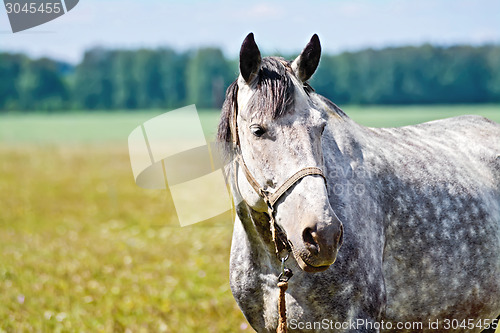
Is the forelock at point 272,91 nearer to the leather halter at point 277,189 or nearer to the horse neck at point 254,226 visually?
the leather halter at point 277,189

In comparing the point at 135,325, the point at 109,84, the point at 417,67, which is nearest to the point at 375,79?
the point at 417,67

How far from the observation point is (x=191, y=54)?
234ft

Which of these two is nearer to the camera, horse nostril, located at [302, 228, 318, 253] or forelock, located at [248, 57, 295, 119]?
horse nostril, located at [302, 228, 318, 253]

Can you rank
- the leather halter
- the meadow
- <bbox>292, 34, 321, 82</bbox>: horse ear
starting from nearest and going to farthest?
the leather halter, <bbox>292, 34, 321, 82</bbox>: horse ear, the meadow

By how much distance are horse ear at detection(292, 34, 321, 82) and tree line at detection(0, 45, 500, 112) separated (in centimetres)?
3474

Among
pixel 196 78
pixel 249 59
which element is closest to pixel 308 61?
pixel 249 59

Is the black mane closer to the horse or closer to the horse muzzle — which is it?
the horse

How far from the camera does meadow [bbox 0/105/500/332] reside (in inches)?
260

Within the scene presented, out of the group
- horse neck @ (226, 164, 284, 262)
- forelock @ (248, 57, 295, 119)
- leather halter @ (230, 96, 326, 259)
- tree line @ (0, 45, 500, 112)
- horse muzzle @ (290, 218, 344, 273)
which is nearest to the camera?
horse muzzle @ (290, 218, 344, 273)

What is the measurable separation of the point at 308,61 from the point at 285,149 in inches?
24.9

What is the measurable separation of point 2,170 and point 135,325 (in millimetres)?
23418

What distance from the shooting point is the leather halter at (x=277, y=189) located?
2.85 metres

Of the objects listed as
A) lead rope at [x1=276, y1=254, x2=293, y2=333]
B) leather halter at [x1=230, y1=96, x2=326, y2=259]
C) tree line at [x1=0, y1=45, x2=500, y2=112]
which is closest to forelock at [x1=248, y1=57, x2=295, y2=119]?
leather halter at [x1=230, y1=96, x2=326, y2=259]

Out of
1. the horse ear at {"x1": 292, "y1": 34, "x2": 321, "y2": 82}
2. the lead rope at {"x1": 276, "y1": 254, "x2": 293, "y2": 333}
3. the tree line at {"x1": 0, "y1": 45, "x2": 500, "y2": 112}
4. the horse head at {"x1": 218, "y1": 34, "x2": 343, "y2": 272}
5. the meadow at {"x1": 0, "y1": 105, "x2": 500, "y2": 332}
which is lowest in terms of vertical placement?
the tree line at {"x1": 0, "y1": 45, "x2": 500, "y2": 112}
